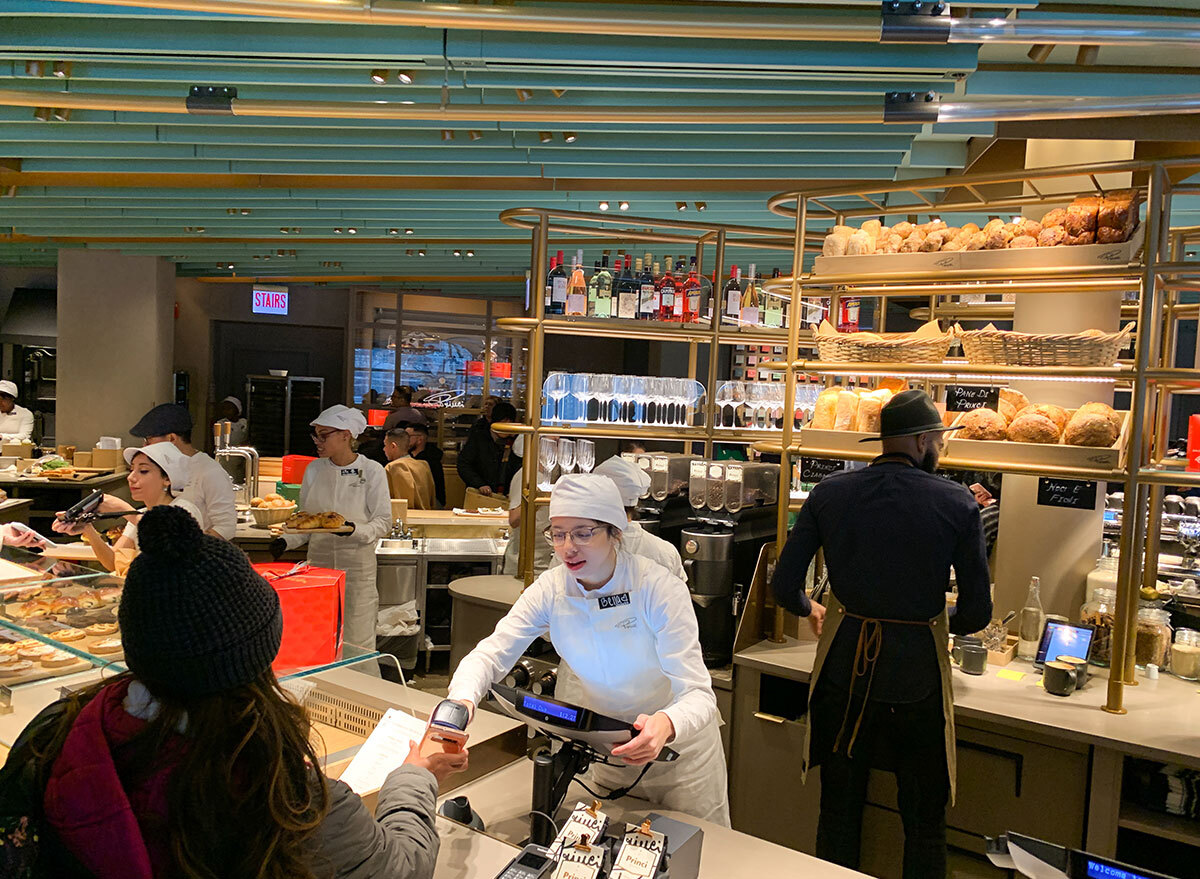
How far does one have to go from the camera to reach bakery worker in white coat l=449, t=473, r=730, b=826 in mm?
2404

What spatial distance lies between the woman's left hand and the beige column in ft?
8.25

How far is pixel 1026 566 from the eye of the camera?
12.9 ft

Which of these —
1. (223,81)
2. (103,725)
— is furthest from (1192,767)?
(223,81)

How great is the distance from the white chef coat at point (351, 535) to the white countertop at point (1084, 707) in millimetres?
2542

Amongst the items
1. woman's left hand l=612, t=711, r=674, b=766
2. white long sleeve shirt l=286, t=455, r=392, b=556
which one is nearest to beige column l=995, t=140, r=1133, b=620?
woman's left hand l=612, t=711, r=674, b=766

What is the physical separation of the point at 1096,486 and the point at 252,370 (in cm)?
1427

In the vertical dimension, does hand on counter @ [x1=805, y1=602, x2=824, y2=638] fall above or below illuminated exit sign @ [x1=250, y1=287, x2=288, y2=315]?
below

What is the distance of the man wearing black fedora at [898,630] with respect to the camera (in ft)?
9.41

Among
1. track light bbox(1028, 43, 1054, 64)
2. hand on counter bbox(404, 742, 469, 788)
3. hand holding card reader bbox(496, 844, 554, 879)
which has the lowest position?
hand holding card reader bbox(496, 844, 554, 879)

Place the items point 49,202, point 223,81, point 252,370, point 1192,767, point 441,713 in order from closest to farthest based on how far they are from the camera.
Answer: point 441,713, point 1192,767, point 223,81, point 49,202, point 252,370

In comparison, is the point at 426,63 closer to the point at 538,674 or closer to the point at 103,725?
the point at 538,674

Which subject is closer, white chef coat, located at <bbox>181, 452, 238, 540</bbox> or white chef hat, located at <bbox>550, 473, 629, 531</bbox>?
white chef hat, located at <bbox>550, 473, 629, 531</bbox>

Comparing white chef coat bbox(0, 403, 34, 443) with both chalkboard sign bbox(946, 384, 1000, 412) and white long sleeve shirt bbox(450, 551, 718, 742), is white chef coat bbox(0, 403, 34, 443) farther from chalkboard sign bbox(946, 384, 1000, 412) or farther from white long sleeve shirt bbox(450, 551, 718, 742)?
chalkboard sign bbox(946, 384, 1000, 412)

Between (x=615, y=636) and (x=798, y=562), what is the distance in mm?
971
